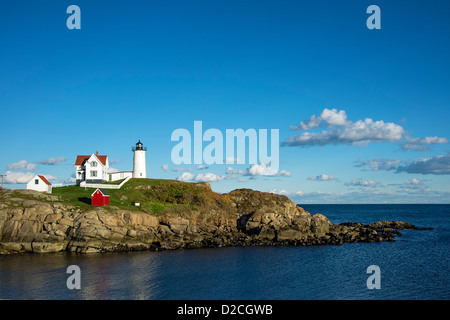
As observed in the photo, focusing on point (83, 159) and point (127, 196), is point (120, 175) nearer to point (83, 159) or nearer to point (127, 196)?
point (83, 159)

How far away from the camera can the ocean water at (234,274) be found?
31344 mm

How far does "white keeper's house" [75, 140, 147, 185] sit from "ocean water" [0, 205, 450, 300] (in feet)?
A: 104

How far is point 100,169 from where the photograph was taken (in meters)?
77.2

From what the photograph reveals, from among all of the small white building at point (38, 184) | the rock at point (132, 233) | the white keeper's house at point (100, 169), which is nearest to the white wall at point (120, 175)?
the white keeper's house at point (100, 169)

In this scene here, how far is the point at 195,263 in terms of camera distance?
140 ft

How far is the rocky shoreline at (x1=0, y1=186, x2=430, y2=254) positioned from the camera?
4991 centimetres

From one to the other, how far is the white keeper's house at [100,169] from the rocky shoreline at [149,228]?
19.6 m

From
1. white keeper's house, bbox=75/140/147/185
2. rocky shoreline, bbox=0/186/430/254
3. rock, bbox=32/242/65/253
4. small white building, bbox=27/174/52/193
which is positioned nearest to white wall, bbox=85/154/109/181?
white keeper's house, bbox=75/140/147/185

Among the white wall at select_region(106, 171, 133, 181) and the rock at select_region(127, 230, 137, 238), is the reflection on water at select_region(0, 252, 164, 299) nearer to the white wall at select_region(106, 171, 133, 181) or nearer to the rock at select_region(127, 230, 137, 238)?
the rock at select_region(127, 230, 137, 238)

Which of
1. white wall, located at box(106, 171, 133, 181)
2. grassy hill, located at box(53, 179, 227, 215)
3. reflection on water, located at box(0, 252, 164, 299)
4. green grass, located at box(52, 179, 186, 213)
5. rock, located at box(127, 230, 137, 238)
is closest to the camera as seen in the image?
reflection on water, located at box(0, 252, 164, 299)

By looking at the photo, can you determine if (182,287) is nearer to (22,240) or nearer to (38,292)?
(38,292)

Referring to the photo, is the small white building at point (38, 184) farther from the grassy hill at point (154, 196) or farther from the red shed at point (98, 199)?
the red shed at point (98, 199)
